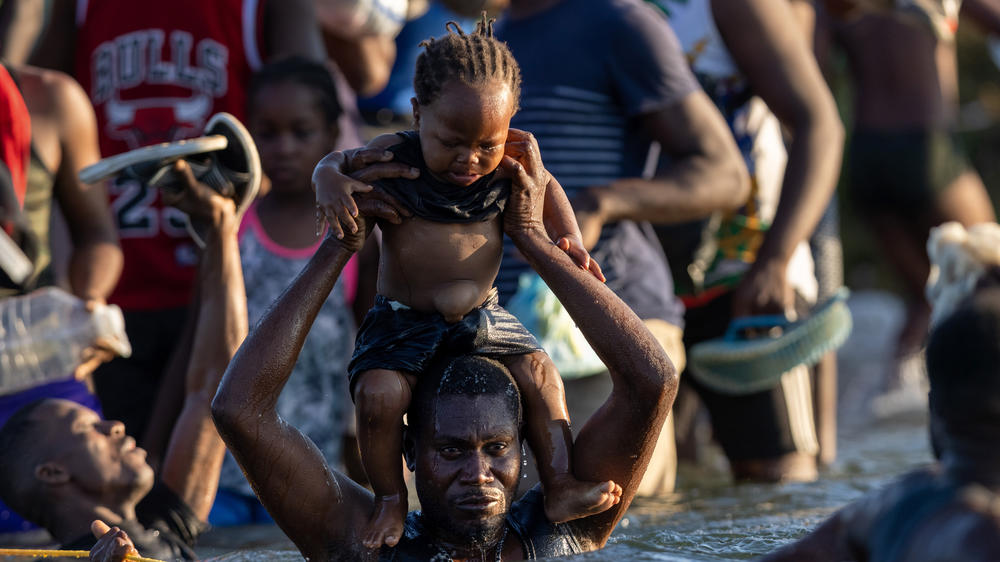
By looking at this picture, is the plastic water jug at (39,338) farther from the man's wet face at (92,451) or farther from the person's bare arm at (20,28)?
the person's bare arm at (20,28)

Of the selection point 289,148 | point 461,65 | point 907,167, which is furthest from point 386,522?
point 907,167

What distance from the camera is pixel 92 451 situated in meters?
4.11

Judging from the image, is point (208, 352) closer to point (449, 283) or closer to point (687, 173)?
point (449, 283)

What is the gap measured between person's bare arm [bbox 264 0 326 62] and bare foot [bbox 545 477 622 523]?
8.21 feet

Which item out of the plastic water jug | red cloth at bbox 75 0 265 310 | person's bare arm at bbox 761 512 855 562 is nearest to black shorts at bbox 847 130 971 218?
red cloth at bbox 75 0 265 310

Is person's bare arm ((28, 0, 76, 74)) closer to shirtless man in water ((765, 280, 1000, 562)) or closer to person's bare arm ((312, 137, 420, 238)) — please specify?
person's bare arm ((312, 137, 420, 238))

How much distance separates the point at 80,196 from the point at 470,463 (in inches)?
86.4

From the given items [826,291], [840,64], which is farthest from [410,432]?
[840,64]

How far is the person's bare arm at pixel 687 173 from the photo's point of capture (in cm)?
443

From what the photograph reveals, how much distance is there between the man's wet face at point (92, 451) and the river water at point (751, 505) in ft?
1.24

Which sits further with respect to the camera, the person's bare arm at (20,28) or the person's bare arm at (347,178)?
the person's bare arm at (20,28)

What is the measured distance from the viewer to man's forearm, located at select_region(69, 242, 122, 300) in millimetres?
4672

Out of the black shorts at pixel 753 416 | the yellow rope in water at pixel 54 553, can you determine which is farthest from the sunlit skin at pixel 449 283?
the black shorts at pixel 753 416

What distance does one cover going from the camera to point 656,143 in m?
4.82
